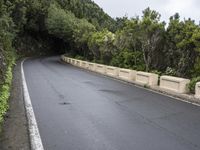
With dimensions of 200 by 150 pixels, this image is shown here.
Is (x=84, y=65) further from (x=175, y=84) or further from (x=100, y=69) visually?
(x=175, y=84)

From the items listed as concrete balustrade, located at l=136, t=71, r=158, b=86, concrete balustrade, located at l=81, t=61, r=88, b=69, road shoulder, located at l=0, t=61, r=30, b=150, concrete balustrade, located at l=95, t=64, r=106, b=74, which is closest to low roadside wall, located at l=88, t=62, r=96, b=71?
concrete balustrade, located at l=95, t=64, r=106, b=74

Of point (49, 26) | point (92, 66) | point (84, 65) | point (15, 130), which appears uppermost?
point (49, 26)

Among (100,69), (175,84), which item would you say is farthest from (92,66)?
(175,84)

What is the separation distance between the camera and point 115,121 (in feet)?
28.6

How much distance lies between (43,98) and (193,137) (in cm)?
676

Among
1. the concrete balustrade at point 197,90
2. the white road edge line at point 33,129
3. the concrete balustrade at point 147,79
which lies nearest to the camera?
the white road edge line at point 33,129

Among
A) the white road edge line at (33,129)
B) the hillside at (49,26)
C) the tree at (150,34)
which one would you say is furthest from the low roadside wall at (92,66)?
the white road edge line at (33,129)

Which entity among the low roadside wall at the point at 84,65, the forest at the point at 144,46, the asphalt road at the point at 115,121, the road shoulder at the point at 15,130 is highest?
the forest at the point at 144,46

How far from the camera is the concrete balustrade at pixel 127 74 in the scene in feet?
61.7

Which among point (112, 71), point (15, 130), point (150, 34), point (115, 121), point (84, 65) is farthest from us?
point (84, 65)

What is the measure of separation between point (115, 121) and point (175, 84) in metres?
5.92

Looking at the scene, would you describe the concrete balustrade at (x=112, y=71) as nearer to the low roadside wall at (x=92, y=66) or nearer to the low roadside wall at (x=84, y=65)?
the low roadside wall at (x=92, y=66)

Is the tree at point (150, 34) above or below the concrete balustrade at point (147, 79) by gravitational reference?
above

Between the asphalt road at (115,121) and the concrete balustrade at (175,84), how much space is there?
0.82 metres
